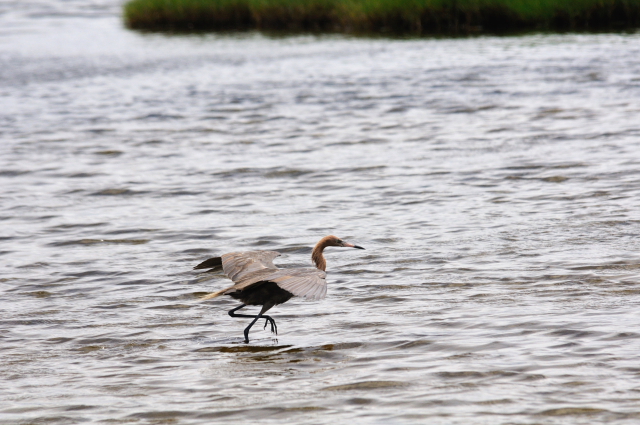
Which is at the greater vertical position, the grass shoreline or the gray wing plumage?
the grass shoreline

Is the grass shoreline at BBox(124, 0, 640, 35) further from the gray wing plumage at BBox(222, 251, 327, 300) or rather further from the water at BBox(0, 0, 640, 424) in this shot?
the gray wing plumage at BBox(222, 251, 327, 300)

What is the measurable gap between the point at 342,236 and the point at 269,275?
124 inches

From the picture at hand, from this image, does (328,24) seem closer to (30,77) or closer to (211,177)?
(30,77)

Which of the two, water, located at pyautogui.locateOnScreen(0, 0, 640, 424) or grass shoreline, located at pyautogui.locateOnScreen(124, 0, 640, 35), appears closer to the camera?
water, located at pyautogui.locateOnScreen(0, 0, 640, 424)

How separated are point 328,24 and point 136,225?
21.4 metres

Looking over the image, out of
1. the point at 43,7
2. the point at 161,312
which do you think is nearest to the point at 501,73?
the point at 161,312

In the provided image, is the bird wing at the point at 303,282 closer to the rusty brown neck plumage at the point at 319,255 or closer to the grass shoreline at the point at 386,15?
the rusty brown neck plumage at the point at 319,255

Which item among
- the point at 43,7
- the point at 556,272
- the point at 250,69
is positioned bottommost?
the point at 556,272

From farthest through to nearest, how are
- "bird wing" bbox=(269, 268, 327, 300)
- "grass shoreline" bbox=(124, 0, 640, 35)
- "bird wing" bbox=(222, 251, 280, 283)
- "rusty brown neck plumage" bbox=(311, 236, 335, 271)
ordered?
1. "grass shoreline" bbox=(124, 0, 640, 35)
2. "rusty brown neck plumage" bbox=(311, 236, 335, 271)
3. "bird wing" bbox=(222, 251, 280, 283)
4. "bird wing" bbox=(269, 268, 327, 300)

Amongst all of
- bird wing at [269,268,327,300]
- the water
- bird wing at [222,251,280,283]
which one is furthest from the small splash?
bird wing at [222,251,280,283]

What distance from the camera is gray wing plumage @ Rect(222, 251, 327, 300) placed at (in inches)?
255

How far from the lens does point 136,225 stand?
10898mm

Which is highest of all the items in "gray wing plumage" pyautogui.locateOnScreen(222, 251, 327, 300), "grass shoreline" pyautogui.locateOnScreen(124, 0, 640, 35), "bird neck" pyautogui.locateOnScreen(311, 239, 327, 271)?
"grass shoreline" pyautogui.locateOnScreen(124, 0, 640, 35)

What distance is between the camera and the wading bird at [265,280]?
21.5 feet
